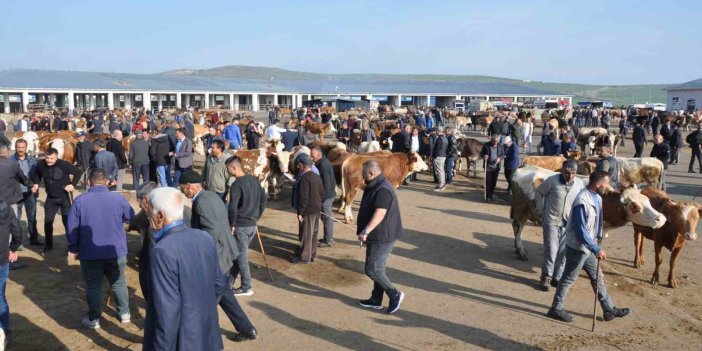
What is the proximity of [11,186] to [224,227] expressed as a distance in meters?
4.04

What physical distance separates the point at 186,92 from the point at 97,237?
7133cm

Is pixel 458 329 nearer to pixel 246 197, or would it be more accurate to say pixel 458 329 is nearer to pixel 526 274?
pixel 526 274

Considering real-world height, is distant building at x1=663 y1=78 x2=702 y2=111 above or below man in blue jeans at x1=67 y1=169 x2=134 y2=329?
above

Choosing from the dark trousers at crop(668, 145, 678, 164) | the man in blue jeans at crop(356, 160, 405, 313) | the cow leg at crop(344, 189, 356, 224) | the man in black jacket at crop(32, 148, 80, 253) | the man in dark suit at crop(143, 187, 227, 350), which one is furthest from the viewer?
the dark trousers at crop(668, 145, 678, 164)

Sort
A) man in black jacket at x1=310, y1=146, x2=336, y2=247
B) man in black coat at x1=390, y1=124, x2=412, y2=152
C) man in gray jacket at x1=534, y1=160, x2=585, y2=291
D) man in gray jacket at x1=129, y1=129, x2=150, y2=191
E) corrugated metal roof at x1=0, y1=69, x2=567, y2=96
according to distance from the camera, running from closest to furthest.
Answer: man in gray jacket at x1=534, y1=160, x2=585, y2=291
man in black jacket at x1=310, y1=146, x2=336, y2=247
man in gray jacket at x1=129, y1=129, x2=150, y2=191
man in black coat at x1=390, y1=124, x2=412, y2=152
corrugated metal roof at x1=0, y1=69, x2=567, y2=96

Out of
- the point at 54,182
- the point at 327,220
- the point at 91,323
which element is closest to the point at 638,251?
the point at 327,220

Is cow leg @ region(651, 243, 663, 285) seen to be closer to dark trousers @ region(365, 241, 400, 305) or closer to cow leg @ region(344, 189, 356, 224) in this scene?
dark trousers @ region(365, 241, 400, 305)

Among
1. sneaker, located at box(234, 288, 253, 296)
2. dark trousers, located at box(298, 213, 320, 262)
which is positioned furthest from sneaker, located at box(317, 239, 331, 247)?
sneaker, located at box(234, 288, 253, 296)

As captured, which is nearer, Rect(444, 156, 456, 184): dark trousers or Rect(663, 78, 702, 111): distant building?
Rect(444, 156, 456, 184): dark trousers

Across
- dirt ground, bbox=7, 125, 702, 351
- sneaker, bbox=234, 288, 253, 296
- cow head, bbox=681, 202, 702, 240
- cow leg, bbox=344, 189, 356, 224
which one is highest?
cow head, bbox=681, 202, 702, 240

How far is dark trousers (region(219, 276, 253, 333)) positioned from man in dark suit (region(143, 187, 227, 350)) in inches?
67.8

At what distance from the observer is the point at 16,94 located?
61500 millimetres

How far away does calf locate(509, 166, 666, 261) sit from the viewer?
25.3 feet

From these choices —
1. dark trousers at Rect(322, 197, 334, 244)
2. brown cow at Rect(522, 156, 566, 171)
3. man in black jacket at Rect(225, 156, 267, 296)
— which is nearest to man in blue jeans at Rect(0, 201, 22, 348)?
man in black jacket at Rect(225, 156, 267, 296)
